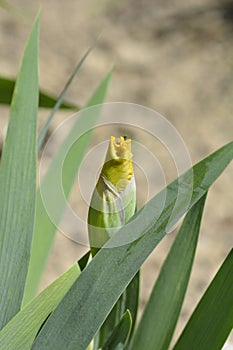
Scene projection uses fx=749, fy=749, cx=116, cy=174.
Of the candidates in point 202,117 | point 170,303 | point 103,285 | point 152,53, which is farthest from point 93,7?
point 103,285

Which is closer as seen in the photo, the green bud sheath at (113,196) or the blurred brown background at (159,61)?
the green bud sheath at (113,196)

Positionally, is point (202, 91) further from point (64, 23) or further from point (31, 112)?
point (31, 112)

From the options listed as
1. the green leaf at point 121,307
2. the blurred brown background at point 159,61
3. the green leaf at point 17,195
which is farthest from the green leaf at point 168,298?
the blurred brown background at point 159,61

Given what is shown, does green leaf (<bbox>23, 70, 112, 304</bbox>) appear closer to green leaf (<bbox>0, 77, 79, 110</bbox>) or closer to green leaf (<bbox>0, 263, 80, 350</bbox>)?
green leaf (<bbox>0, 77, 79, 110</bbox>)

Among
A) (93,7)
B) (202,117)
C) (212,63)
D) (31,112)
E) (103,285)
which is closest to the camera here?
(103,285)

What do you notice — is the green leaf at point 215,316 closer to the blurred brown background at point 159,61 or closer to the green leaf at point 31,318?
the green leaf at point 31,318
